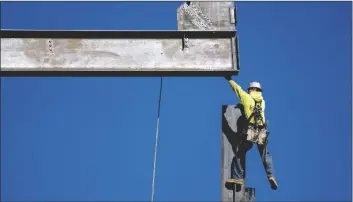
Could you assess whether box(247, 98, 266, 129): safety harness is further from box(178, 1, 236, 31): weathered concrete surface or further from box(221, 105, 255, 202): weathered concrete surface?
box(178, 1, 236, 31): weathered concrete surface

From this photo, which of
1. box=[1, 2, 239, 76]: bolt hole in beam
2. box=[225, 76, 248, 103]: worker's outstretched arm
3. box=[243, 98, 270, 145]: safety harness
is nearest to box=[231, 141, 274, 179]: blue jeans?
box=[243, 98, 270, 145]: safety harness

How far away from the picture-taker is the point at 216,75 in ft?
23.8

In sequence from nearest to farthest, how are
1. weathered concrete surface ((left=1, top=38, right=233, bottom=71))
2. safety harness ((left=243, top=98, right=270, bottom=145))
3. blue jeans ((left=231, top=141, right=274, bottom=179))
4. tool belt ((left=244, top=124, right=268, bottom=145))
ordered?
blue jeans ((left=231, top=141, right=274, bottom=179)) → weathered concrete surface ((left=1, top=38, right=233, bottom=71)) → tool belt ((left=244, top=124, right=268, bottom=145)) → safety harness ((left=243, top=98, right=270, bottom=145))

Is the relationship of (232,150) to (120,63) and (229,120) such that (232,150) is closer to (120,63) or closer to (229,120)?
(229,120)

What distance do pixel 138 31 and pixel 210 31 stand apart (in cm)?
86

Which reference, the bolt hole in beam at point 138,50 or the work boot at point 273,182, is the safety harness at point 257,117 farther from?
the bolt hole in beam at point 138,50

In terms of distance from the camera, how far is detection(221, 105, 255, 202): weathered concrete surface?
7023mm

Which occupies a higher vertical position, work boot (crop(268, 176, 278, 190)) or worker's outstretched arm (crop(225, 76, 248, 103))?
worker's outstretched arm (crop(225, 76, 248, 103))

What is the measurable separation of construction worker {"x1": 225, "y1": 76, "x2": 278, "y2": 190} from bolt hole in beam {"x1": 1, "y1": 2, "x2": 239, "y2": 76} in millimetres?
456

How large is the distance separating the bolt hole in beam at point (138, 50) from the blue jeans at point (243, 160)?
985 mm

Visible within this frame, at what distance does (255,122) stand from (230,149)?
841 millimetres

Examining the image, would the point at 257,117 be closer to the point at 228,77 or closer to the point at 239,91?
the point at 239,91

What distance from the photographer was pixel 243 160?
732cm

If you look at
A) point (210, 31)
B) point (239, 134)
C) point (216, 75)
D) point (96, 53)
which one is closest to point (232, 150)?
point (239, 134)
